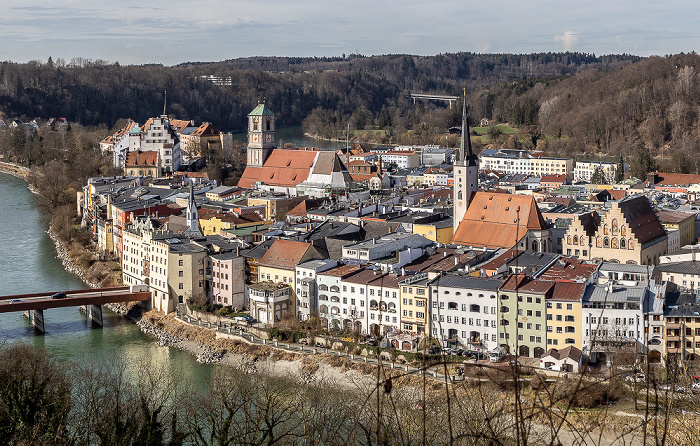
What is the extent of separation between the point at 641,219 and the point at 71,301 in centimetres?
887

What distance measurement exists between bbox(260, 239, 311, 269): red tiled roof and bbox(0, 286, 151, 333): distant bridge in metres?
2.15

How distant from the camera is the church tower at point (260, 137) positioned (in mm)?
24156

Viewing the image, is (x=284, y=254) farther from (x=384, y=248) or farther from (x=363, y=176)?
(x=363, y=176)

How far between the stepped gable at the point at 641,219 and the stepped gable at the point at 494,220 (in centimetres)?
151

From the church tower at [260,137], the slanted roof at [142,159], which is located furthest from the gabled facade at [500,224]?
the slanted roof at [142,159]

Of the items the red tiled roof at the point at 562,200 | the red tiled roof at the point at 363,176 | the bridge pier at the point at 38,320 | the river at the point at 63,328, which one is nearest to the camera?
the river at the point at 63,328

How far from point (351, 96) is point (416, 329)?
4849 centimetres

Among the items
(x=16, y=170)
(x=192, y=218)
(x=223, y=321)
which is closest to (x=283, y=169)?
(x=192, y=218)

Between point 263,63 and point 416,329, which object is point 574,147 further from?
point 263,63

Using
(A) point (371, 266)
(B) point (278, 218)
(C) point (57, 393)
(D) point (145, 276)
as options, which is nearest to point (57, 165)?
(B) point (278, 218)

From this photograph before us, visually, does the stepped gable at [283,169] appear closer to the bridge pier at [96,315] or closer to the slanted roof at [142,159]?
the slanted roof at [142,159]

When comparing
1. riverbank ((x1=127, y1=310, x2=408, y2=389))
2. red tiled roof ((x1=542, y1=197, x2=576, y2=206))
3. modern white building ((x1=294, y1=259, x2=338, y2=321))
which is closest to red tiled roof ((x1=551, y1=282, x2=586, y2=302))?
riverbank ((x1=127, y1=310, x2=408, y2=389))

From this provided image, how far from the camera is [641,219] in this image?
14828mm

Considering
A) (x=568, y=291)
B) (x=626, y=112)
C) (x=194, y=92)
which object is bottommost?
(x=568, y=291)
